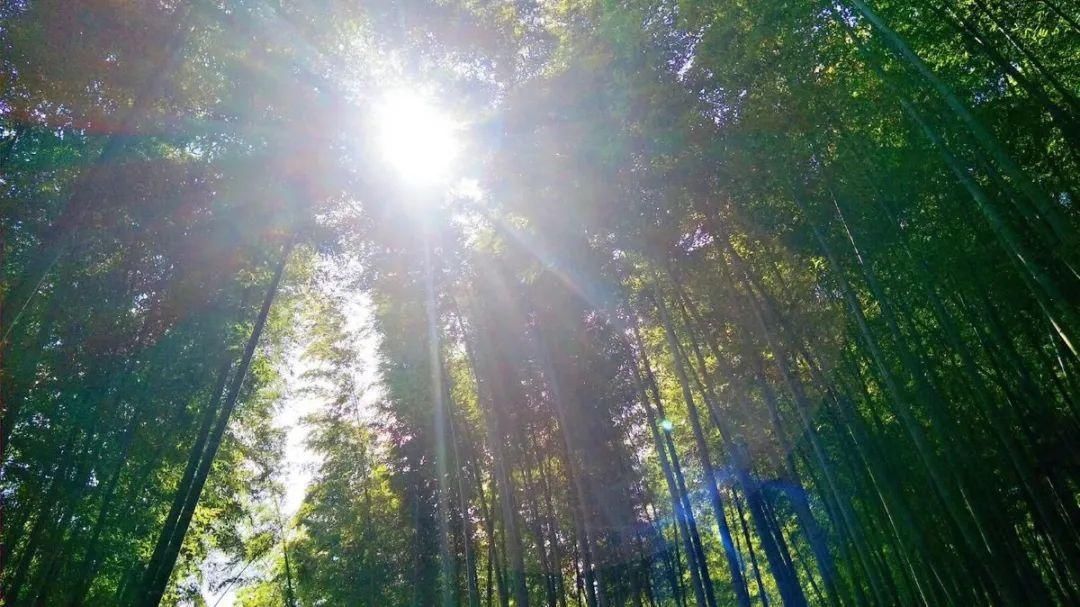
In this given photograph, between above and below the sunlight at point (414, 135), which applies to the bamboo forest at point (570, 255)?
below

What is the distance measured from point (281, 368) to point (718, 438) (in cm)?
553

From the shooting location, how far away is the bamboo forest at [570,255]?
13.0ft

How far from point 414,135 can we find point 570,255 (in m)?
1.89

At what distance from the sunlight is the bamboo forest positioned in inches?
1.1

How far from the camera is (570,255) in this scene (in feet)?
19.5

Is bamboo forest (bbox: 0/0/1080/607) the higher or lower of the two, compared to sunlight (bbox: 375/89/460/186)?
lower

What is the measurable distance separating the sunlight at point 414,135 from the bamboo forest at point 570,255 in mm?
29

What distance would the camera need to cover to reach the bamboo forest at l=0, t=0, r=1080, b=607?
3.96m

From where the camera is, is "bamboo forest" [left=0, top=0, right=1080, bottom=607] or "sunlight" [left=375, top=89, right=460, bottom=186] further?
"sunlight" [left=375, top=89, right=460, bottom=186]

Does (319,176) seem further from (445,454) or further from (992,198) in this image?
(992,198)

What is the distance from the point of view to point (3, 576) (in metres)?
5.70

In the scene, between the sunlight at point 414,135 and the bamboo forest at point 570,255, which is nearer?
the bamboo forest at point 570,255

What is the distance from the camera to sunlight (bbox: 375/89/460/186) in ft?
18.5

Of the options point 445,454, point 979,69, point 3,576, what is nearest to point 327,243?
point 445,454
